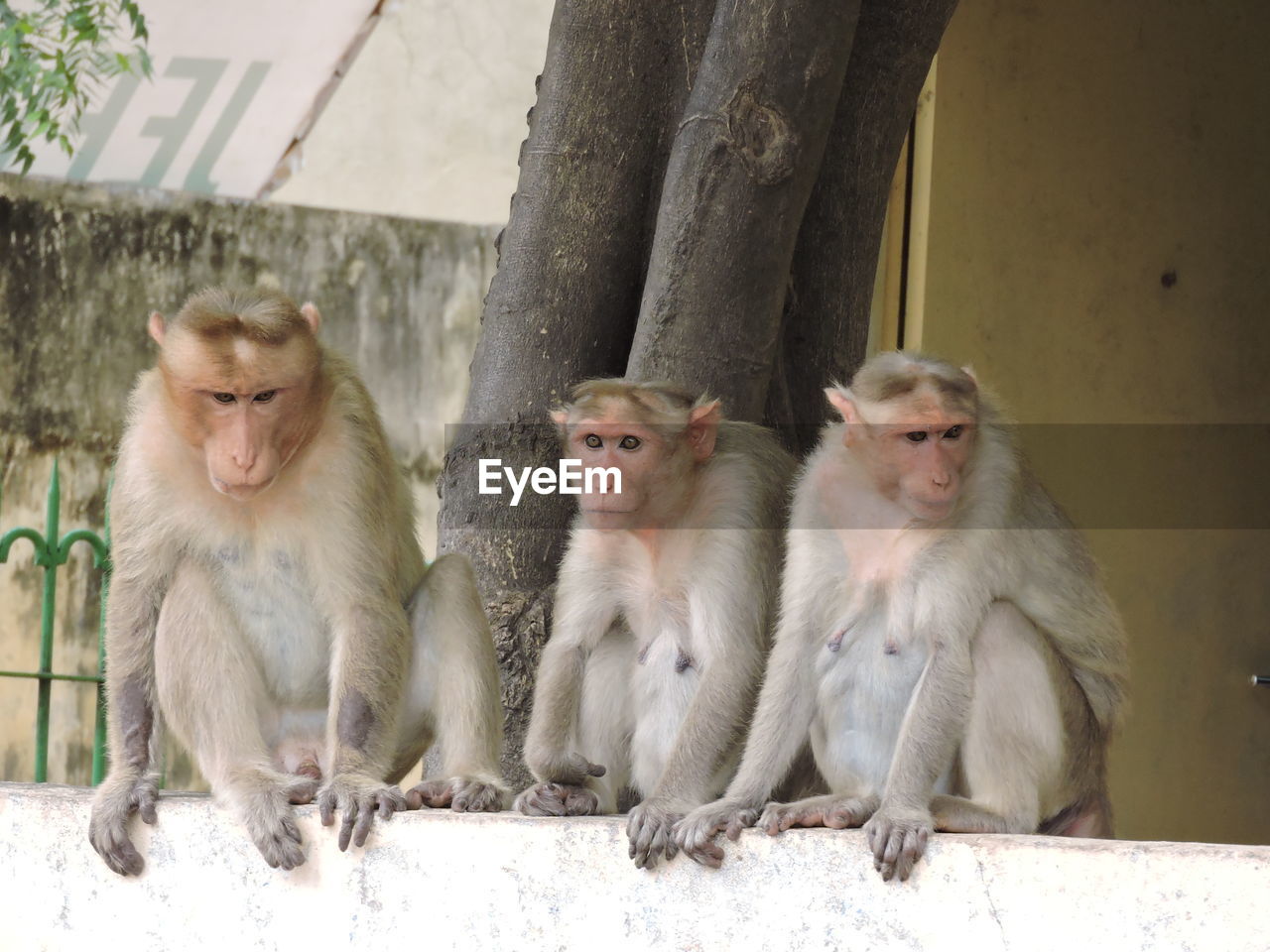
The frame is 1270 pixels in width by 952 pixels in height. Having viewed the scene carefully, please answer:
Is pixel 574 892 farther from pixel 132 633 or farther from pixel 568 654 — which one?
pixel 132 633

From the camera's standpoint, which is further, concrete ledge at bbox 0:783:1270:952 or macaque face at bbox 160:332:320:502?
macaque face at bbox 160:332:320:502

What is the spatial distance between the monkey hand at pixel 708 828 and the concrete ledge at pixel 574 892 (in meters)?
0.03

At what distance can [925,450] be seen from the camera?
3.55m

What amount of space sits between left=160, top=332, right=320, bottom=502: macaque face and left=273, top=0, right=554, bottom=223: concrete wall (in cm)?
519

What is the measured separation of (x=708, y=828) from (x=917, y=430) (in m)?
0.90

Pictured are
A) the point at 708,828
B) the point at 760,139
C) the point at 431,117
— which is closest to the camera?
the point at 708,828

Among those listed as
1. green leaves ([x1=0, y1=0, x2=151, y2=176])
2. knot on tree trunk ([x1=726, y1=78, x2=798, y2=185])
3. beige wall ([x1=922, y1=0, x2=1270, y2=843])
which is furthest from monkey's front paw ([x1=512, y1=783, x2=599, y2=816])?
green leaves ([x1=0, y1=0, x2=151, y2=176])

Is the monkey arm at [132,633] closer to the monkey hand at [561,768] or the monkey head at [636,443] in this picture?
the monkey hand at [561,768]

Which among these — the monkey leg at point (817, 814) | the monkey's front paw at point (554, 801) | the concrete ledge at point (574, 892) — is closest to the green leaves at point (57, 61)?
the concrete ledge at point (574, 892)

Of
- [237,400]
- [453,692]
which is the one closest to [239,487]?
[237,400]

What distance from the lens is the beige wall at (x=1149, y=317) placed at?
21.0 ft

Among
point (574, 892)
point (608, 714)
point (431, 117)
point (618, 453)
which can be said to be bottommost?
point (574, 892)

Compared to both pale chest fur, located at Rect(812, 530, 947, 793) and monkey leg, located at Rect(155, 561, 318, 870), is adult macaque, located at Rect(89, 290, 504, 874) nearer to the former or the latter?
monkey leg, located at Rect(155, 561, 318, 870)

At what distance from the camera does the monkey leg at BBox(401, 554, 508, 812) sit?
3803mm
